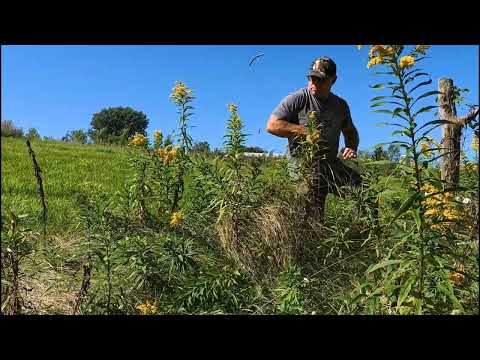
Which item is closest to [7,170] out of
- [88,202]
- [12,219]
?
[88,202]

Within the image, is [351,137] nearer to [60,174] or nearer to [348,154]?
[348,154]

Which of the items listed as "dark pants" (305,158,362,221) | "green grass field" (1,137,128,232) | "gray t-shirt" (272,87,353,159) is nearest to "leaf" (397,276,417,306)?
"dark pants" (305,158,362,221)

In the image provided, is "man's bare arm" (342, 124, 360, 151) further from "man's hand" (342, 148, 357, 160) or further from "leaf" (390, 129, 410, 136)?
"leaf" (390, 129, 410, 136)

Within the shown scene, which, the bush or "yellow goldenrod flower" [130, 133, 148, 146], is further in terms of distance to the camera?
the bush

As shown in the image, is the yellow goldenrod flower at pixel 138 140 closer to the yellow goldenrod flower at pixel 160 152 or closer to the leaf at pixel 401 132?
the yellow goldenrod flower at pixel 160 152

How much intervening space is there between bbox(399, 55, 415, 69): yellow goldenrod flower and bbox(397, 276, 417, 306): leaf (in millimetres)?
1064

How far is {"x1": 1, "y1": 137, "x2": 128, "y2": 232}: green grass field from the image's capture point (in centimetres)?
480

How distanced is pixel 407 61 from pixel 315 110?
170cm

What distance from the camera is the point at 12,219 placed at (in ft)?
9.82

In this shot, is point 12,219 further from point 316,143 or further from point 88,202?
point 316,143

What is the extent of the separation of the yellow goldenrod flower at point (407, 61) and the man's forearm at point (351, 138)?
1.97 metres

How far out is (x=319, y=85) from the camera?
441cm

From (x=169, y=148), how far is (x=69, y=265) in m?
1.20
